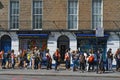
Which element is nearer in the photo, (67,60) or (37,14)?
(67,60)

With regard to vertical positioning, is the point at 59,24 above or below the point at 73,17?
below

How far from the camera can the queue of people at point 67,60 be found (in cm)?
3228

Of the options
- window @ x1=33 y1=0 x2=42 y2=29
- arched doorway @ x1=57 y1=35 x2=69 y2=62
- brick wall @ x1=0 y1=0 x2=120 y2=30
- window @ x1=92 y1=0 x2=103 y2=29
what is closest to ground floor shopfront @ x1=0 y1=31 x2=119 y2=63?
arched doorway @ x1=57 y1=35 x2=69 y2=62

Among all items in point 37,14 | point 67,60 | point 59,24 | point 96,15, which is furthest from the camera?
point 37,14

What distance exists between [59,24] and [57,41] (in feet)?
5.13

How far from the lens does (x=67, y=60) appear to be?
34.5 metres

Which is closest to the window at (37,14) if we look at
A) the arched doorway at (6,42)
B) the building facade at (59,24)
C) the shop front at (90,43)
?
the building facade at (59,24)

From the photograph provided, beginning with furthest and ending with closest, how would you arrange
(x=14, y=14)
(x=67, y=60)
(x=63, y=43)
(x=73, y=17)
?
(x=14, y=14) → (x=73, y=17) → (x=63, y=43) → (x=67, y=60)

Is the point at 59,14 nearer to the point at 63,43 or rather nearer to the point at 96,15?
the point at 63,43

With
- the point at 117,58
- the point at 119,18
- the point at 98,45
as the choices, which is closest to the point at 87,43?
the point at 98,45

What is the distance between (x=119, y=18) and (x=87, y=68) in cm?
771

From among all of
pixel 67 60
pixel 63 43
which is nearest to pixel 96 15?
pixel 63 43

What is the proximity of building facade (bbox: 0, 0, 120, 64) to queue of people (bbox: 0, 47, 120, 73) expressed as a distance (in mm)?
2976

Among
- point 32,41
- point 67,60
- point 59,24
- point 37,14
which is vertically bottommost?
point 67,60
